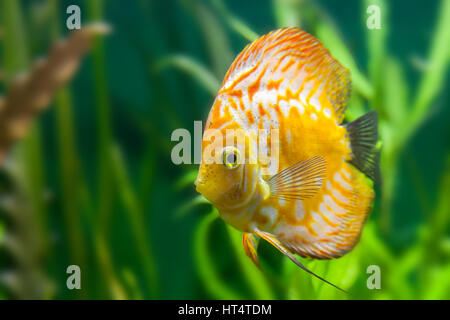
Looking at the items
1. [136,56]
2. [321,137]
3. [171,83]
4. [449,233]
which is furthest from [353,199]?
[136,56]

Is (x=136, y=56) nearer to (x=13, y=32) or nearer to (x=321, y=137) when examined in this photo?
(x=13, y=32)

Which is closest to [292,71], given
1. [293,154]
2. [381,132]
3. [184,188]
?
[293,154]

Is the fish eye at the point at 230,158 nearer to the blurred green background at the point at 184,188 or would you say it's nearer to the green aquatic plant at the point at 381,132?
the blurred green background at the point at 184,188

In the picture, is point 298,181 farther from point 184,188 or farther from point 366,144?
point 184,188

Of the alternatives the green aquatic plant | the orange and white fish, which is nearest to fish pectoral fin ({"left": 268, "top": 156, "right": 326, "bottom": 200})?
the orange and white fish

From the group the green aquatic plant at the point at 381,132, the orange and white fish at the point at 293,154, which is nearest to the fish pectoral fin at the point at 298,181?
the orange and white fish at the point at 293,154

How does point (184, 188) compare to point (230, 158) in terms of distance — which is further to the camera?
point (184, 188)
